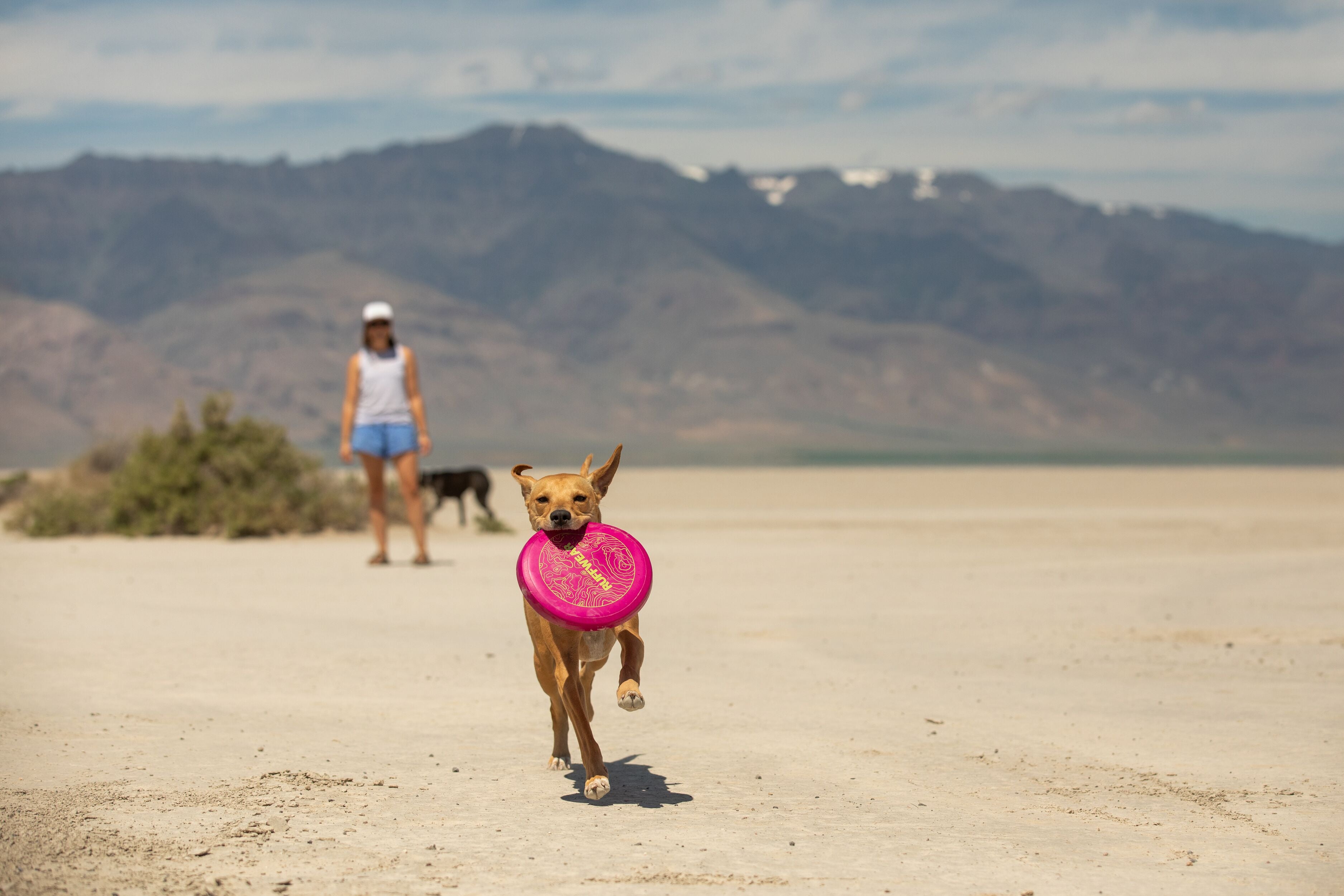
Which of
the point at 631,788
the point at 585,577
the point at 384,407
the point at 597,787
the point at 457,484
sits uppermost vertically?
the point at 384,407

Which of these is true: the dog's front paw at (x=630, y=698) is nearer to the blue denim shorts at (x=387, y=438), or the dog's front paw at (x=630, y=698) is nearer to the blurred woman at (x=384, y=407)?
the blurred woman at (x=384, y=407)

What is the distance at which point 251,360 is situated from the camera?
164750 millimetres

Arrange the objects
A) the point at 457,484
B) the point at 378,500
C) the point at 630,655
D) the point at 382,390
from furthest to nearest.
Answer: the point at 457,484
the point at 378,500
the point at 382,390
the point at 630,655

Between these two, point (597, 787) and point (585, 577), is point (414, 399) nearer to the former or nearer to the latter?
point (585, 577)

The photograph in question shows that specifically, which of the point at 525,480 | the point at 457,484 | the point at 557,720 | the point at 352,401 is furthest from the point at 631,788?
the point at 457,484

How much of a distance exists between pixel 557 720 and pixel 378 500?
774 centimetres

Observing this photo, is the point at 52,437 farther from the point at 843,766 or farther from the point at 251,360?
the point at 843,766

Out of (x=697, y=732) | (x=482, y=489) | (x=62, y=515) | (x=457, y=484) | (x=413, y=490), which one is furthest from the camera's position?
(x=482, y=489)

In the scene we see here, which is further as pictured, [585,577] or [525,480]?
[525,480]

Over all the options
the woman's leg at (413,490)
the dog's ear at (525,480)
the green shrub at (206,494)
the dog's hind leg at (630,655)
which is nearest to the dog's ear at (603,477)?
the dog's ear at (525,480)

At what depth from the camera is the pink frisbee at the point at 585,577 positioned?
5305mm

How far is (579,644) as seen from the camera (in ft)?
18.1

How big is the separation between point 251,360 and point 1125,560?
158 m

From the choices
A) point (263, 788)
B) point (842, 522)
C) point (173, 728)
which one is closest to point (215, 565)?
point (173, 728)
